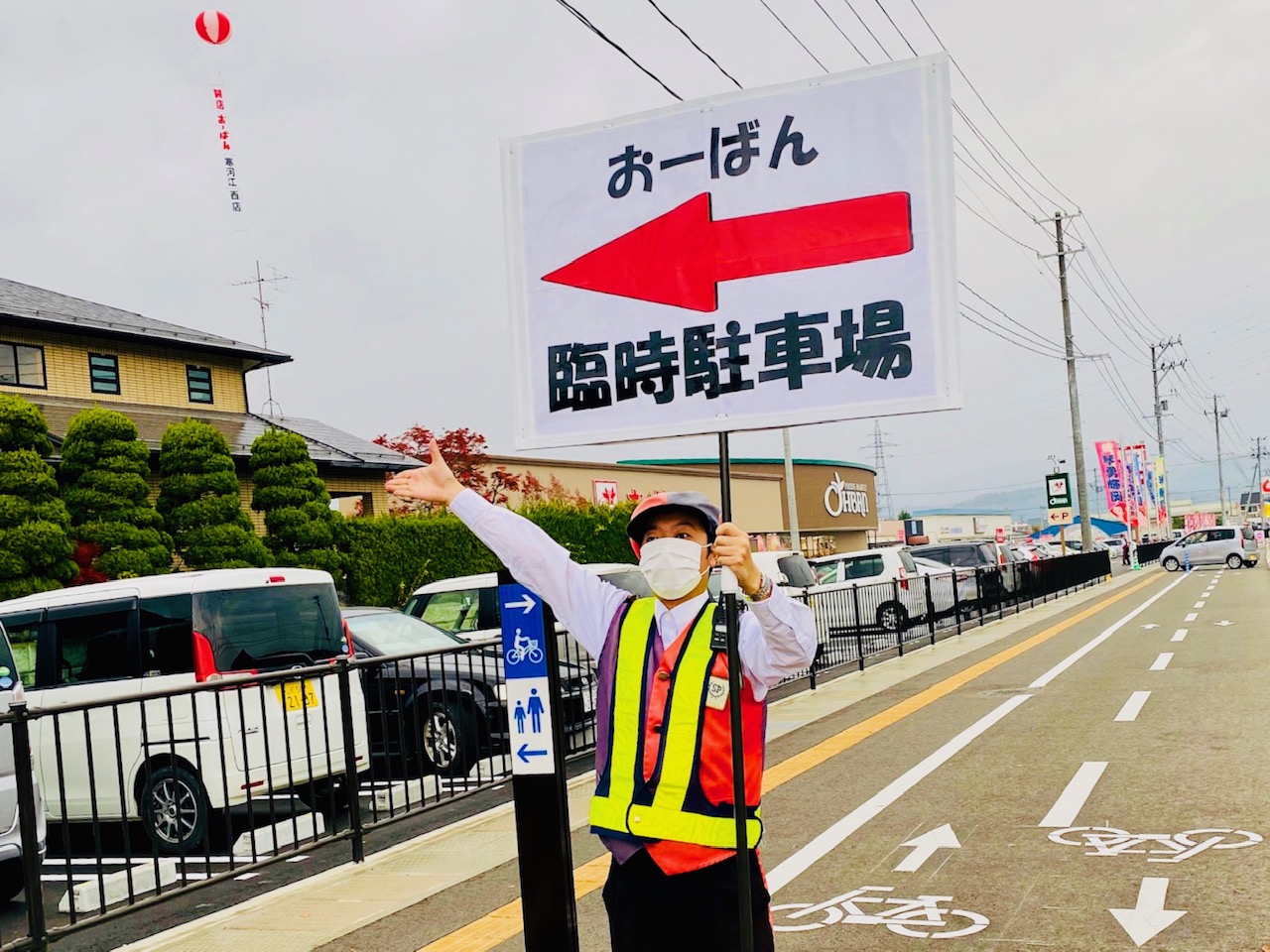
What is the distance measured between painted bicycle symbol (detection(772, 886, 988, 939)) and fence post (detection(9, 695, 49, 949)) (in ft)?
11.0

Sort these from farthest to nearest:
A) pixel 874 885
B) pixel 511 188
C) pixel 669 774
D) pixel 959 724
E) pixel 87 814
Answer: pixel 959 724, pixel 87 814, pixel 874 885, pixel 511 188, pixel 669 774

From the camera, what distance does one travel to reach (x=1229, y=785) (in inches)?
309

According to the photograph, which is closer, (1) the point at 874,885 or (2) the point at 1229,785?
(1) the point at 874,885

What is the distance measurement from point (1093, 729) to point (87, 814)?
7.98m

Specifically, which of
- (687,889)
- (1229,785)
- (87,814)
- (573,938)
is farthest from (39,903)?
(1229,785)

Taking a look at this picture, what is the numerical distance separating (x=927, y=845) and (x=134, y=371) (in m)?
26.5

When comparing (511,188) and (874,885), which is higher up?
(511,188)

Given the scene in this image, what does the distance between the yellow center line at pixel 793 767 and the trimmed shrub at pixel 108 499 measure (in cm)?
1485

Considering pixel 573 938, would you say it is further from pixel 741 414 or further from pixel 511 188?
pixel 511 188

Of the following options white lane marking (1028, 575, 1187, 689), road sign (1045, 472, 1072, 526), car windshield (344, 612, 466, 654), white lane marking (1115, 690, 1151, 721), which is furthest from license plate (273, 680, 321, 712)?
road sign (1045, 472, 1072, 526)

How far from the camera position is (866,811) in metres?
7.79

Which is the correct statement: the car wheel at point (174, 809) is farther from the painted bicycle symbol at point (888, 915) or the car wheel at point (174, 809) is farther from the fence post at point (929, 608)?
the fence post at point (929, 608)

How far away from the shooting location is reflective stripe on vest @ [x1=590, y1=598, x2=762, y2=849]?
2.90 metres

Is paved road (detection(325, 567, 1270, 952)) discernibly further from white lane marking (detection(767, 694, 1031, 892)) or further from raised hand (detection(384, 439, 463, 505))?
raised hand (detection(384, 439, 463, 505))
